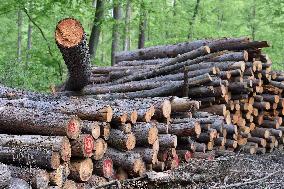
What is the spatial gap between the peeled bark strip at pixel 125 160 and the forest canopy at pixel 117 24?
5.21 metres

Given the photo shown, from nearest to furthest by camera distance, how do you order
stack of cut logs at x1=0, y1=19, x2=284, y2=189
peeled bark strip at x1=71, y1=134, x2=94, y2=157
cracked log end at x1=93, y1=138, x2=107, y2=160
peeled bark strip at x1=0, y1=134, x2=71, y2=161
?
peeled bark strip at x1=0, y1=134, x2=71, y2=161, stack of cut logs at x1=0, y1=19, x2=284, y2=189, peeled bark strip at x1=71, y1=134, x2=94, y2=157, cracked log end at x1=93, y1=138, x2=107, y2=160

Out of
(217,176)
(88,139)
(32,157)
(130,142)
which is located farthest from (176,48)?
(32,157)

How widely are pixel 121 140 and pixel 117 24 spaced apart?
1052cm

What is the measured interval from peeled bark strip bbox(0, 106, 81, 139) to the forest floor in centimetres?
126

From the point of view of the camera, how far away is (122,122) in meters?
6.05

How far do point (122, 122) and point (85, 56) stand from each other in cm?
220

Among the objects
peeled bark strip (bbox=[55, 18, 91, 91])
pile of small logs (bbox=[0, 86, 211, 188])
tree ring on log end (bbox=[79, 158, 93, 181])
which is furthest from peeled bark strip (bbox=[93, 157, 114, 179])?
peeled bark strip (bbox=[55, 18, 91, 91])

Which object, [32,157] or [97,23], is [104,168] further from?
[97,23]

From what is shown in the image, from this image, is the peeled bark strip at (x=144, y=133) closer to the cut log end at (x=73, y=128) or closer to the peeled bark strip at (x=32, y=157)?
the cut log end at (x=73, y=128)

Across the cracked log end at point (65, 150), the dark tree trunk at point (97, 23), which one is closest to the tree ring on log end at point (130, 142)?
the cracked log end at point (65, 150)

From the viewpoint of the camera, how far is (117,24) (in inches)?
627

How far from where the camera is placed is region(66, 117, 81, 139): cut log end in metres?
5.12

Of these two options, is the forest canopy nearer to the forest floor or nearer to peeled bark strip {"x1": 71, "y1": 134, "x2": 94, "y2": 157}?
the forest floor

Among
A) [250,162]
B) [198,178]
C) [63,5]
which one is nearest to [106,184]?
[198,178]
